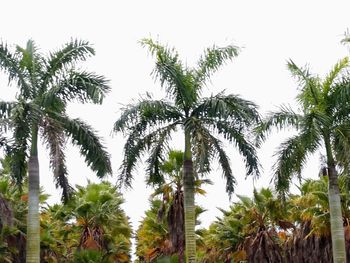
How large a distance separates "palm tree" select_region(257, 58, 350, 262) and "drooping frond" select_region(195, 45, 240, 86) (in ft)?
8.11

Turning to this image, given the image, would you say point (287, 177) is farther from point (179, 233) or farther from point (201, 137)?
point (179, 233)

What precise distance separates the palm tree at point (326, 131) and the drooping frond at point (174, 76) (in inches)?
111

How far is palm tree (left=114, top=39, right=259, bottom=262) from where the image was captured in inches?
856

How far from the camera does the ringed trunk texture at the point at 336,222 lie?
20141 mm

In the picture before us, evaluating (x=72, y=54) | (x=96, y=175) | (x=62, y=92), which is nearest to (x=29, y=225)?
(x=96, y=175)

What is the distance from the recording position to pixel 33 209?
2038 cm

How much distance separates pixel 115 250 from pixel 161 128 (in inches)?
610

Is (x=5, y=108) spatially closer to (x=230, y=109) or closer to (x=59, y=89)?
(x=59, y=89)

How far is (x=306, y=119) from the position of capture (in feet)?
63.2

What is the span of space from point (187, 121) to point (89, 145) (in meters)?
3.45

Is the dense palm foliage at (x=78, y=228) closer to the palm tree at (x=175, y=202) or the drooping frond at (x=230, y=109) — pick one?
the palm tree at (x=175, y=202)

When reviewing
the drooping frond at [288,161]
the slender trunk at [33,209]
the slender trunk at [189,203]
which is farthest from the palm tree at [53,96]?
the drooping frond at [288,161]

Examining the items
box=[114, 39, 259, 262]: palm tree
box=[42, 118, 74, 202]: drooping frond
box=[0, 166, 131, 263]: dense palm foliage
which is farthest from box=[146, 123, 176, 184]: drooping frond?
box=[0, 166, 131, 263]: dense palm foliage

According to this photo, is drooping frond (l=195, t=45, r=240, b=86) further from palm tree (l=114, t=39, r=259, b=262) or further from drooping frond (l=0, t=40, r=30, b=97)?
drooping frond (l=0, t=40, r=30, b=97)
